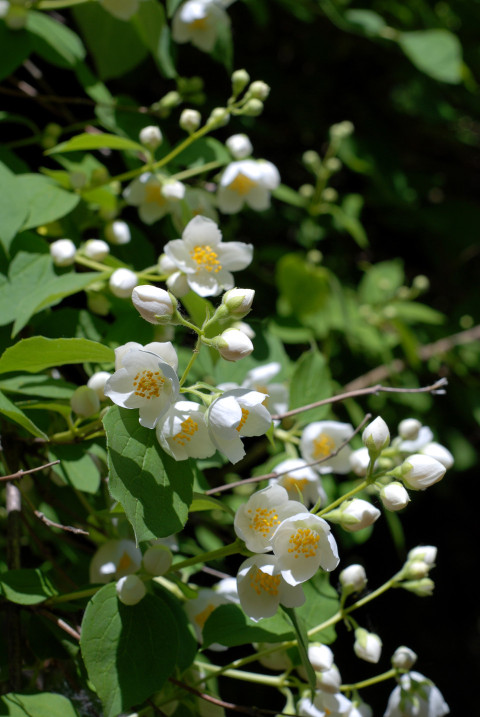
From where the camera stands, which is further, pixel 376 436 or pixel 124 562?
pixel 124 562

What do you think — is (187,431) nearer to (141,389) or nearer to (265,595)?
(141,389)

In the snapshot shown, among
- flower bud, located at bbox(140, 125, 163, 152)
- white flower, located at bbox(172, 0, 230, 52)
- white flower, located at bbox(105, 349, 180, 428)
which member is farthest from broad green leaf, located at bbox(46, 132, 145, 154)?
white flower, located at bbox(105, 349, 180, 428)

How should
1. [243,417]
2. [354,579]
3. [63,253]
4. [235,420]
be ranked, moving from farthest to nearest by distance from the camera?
1. [63,253]
2. [354,579]
3. [243,417]
4. [235,420]

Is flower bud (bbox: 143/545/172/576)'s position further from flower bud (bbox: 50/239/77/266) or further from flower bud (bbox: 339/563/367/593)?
flower bud (bbox: 50/239/77/266)

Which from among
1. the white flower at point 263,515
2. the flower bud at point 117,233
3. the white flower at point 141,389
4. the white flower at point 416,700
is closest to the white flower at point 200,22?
the flower bud at point 117,233

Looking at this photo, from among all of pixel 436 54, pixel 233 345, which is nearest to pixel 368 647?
pixel 233 345

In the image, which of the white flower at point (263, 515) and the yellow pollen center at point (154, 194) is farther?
the yellow pollen center at point (154, 194)

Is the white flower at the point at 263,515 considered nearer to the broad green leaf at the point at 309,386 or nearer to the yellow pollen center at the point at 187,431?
the yellow pollen center at the point at 187,431
